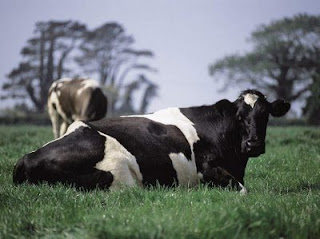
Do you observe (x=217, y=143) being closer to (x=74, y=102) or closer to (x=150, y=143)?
(x=150, y=143)

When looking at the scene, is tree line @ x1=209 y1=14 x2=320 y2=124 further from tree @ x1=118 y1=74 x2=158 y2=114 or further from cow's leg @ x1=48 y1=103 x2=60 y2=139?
cow's leg @ x1=48 y1=103 x2=60 y2=139

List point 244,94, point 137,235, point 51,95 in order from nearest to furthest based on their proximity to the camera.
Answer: point 137,235 → point 244,94 → point 51,95

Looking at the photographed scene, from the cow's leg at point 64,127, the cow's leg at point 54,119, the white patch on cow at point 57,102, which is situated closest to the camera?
the cow's leg at point 64,127

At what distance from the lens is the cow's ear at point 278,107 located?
6691 millimetres

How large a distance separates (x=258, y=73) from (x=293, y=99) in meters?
4.99

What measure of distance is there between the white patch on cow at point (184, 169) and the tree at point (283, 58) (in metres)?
44.3

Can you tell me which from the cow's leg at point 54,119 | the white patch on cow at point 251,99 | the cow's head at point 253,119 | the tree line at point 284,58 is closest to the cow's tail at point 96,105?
the cow's leg at point 54,119

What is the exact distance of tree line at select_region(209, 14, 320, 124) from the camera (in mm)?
49875

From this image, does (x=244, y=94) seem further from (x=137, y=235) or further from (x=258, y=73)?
(x=258, y=73)

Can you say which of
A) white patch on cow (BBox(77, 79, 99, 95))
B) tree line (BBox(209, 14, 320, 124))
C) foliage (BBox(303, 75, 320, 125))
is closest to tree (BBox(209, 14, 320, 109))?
tree line (BBox(209, 14, 320, 124))

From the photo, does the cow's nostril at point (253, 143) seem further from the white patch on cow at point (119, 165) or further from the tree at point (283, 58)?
the tree at point (283, 58)

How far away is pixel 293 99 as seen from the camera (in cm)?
4881

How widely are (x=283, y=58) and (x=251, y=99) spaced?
1840 inches

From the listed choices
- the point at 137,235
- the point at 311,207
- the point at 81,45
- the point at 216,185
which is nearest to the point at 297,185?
the point at 216,185
